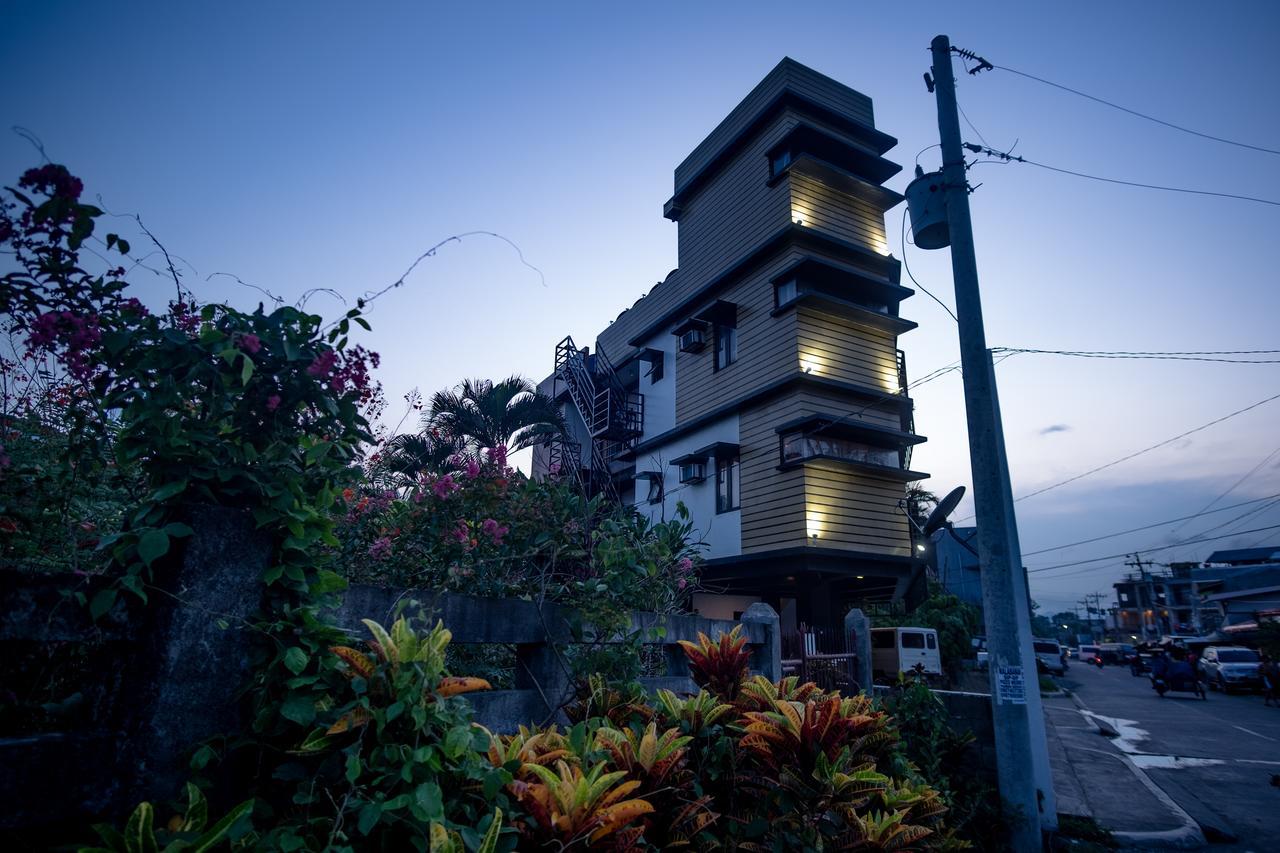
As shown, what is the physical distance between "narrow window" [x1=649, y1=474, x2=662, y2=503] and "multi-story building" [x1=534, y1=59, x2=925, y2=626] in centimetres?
7

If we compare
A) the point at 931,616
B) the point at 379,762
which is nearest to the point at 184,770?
the point at 379,762

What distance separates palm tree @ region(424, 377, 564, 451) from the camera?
17.4 meters

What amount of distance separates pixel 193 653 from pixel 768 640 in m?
6.37

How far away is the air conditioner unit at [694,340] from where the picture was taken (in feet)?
60.6

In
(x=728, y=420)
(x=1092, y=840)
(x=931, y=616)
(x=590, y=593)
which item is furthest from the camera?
(x=931, y=616)

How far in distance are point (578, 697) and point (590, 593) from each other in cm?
72

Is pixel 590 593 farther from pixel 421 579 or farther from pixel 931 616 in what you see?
pixel 931 616

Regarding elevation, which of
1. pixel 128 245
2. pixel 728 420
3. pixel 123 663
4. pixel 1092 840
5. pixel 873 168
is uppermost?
pixel 873 168

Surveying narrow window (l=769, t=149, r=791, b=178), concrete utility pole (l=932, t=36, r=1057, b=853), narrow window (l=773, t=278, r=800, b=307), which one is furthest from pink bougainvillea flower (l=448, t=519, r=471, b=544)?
narrow window (l=769, t=149, r=791, b=178)

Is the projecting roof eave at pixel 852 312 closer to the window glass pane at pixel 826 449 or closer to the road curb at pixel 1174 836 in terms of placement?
the window glass pane at pixel 826 449

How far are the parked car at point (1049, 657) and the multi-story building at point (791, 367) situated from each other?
23918mm

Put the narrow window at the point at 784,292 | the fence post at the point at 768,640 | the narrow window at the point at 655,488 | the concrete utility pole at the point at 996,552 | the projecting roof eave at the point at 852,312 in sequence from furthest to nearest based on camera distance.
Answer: the narrow window at the point at 655,488
the narrow window at the point at 784,292
the projecting roof eave at the point at 852,312
the fence post at the point at 768,640
the concrete utility pole at the point at 996,552

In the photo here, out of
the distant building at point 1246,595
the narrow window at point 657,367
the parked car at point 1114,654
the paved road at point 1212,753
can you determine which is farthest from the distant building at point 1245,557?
the narrow window at point 657,367

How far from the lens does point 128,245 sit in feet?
7.36
